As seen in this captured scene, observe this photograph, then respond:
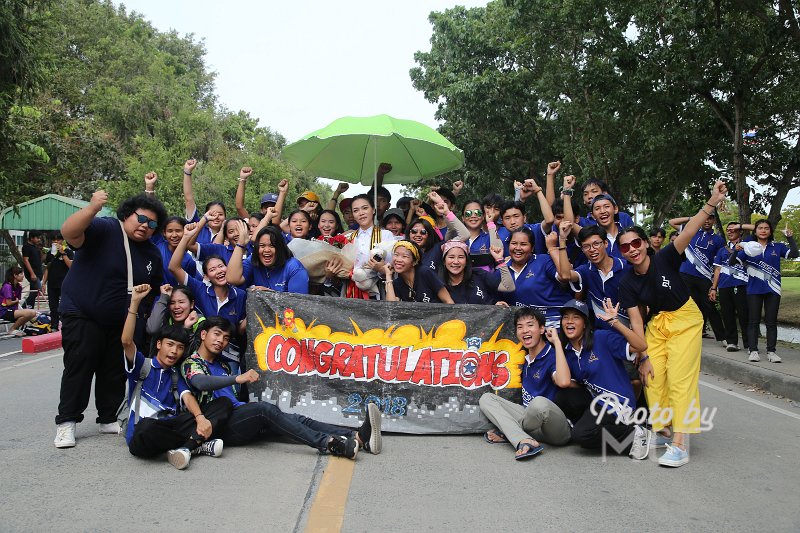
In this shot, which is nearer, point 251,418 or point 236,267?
point 251,418

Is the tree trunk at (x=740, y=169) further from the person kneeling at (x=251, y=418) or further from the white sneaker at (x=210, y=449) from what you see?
the white sneaker at (x=210, y=449)

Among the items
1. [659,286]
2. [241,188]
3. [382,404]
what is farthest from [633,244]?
[241,188]

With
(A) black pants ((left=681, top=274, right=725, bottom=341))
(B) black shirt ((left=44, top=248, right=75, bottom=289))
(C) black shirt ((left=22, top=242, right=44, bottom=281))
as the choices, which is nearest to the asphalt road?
(A) black pants ((left=681, top=274, right=725, bottom=341))

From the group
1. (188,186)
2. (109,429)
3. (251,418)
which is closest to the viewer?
(251,418)

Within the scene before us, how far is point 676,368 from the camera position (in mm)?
5625

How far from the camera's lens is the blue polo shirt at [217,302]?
6566 millimetres

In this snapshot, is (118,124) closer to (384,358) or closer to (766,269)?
(766,269)

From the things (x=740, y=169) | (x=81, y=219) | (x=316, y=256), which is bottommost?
(x=316, y=256)

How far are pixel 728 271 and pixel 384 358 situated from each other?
274 inches

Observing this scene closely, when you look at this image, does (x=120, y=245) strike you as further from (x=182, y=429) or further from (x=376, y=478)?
(x=376, y=478)

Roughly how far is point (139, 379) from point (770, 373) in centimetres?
736

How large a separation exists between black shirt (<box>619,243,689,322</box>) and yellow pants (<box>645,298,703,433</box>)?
9cm

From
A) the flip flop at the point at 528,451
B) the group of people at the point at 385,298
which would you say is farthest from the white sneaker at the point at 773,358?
the flip flop at the point at 528,451

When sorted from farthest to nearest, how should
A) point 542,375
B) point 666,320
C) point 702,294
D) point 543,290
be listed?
point 702,294 → point 543,290 → point 542,375 → point 666,320
